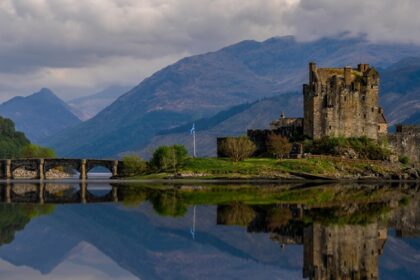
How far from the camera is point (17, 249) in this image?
44.1 meters

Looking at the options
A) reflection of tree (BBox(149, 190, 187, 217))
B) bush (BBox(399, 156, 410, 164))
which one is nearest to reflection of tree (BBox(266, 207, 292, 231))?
reflection of tree (BBox(149, 190, 187, 217))

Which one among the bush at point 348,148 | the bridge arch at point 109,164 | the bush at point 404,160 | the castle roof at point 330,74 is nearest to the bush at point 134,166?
the bridge arch at point 109,164

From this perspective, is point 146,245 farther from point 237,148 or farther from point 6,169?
point 6,169

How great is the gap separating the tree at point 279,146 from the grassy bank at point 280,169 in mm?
2245

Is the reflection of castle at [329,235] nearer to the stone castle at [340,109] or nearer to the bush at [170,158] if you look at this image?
the bush at [170,158]

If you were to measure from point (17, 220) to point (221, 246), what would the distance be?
1938 centimetres

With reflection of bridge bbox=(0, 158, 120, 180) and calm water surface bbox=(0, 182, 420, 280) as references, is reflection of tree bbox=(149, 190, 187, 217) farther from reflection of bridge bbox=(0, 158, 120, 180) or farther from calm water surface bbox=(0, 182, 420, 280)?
reflection of bridge bbox=(0, 158, 120, 180)

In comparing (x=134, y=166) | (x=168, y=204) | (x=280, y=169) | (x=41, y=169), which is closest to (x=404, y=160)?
(x=280, y=169)

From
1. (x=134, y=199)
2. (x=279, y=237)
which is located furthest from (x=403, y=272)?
(x=134, y=199)

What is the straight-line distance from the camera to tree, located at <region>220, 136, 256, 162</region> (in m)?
140

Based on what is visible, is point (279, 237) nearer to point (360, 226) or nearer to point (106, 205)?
point (360, 226)

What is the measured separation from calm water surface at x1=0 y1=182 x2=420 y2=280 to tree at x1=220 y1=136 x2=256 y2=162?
6443cm

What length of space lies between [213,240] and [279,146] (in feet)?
303

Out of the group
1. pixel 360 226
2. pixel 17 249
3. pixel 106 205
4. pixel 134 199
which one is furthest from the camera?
pixel 134 199
